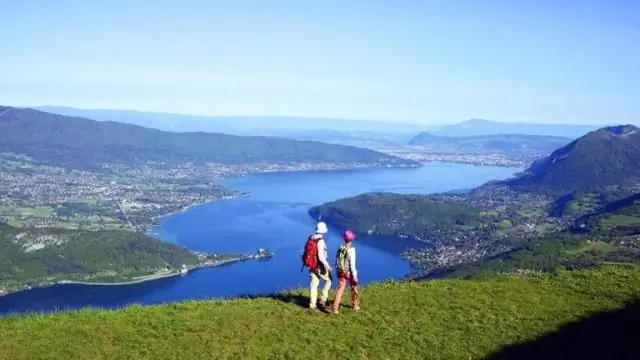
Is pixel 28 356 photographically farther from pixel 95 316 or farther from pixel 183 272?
pixel 183 272

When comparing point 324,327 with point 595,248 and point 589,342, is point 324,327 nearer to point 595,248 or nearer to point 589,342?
point 589,342

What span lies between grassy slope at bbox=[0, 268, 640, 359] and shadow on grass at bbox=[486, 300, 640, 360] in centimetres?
9

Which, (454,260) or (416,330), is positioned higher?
(416,330)

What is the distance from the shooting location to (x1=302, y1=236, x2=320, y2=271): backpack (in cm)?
1584

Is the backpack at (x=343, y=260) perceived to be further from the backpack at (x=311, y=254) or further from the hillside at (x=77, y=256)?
the hillside at (x=77, y=256)

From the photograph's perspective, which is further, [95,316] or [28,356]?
[95,316]

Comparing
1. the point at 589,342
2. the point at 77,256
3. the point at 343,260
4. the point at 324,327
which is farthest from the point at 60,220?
the point at 589,342

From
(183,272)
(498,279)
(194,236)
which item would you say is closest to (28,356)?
(498,279)

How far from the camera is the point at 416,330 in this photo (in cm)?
1533

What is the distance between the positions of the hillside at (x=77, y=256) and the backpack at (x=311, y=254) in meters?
115

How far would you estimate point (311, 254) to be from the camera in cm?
1591

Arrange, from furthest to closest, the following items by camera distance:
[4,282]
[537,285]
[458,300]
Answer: [4,282], [537,285], [458,300]

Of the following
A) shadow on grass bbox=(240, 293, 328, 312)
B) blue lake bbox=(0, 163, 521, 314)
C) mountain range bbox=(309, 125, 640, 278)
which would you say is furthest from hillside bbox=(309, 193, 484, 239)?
shadow on grass bbox=(240, 293, 328, 312)

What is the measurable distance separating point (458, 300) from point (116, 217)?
19565 centimetres
